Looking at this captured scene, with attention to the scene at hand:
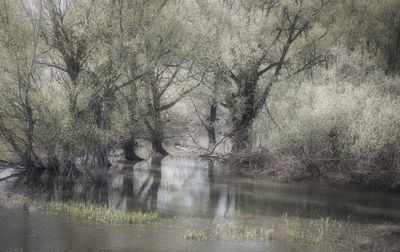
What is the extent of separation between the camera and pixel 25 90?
20422mm

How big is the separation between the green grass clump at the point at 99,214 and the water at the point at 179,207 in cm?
50

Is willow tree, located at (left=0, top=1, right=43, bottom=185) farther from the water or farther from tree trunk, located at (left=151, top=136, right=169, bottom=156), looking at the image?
tree trunk, located at (left=151, top=136, right=169, bottom=156)

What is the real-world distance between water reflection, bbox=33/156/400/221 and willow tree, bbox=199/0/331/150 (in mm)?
5838

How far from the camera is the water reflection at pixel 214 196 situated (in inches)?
699

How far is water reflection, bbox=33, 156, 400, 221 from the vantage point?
58.2ft

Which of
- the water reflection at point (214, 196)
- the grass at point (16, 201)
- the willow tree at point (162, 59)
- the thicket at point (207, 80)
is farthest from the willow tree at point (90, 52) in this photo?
the grass at point (16, 201)

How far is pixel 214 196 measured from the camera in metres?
20.2

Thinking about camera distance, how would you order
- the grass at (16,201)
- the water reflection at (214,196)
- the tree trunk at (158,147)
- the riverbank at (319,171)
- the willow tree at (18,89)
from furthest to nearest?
the tree trunk at (158,147) < the riverbank at (319,171) < the willow tree at (18,89) < the water reflection at (214,196) < the grass at (16,201)

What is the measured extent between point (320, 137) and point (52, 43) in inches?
580

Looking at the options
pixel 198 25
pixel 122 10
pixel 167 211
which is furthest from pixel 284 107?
pixel 167 211

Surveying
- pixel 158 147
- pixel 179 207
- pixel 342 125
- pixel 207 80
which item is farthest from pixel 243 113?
pixel 179 207

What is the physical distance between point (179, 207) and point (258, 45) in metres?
14.5

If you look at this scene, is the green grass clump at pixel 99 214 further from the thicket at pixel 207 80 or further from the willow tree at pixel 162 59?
the willow tree at pixel 162 59

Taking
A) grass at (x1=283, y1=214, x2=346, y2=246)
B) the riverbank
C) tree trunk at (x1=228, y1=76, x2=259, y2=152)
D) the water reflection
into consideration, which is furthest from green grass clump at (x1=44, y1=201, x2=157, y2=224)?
tree trunk at (x1=228, y1=76, x2=259, y2=152)
